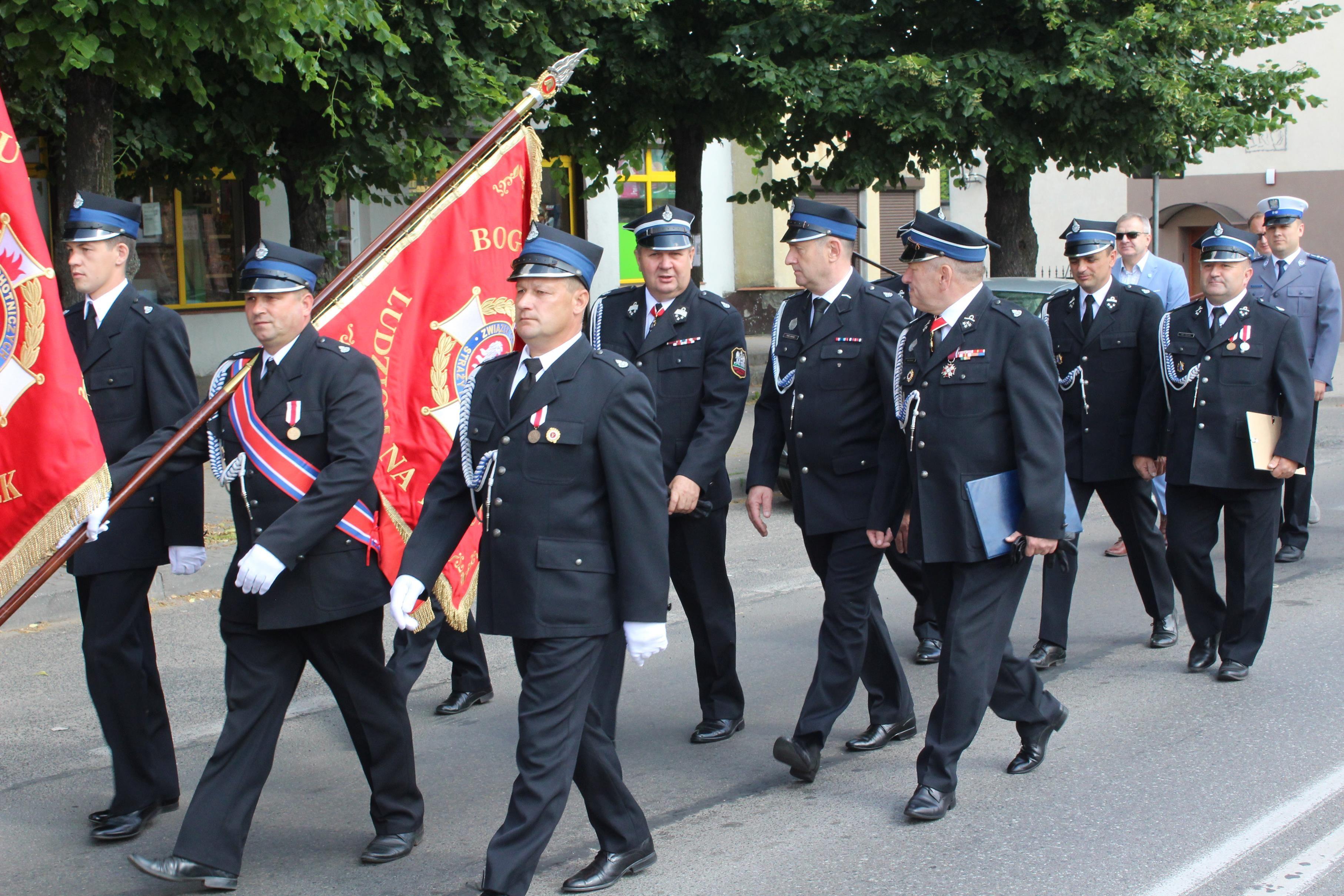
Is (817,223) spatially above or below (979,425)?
above

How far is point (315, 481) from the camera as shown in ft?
13.8

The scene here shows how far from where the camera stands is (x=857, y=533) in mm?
5199

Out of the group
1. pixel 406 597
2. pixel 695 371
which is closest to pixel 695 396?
pixel 695 371

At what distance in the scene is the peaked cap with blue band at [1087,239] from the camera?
6.66m

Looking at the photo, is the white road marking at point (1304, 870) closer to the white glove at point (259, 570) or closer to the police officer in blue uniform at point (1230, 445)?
the police officer in blue uniform at point (1230, 445)

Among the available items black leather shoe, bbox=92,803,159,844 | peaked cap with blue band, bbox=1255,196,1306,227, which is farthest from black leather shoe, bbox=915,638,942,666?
peaked cap with blue band, bbox=1255,196,1306,227

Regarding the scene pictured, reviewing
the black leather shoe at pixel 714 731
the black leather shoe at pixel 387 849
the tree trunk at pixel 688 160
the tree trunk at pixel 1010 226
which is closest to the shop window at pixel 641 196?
the tree trunk at pixel 688 160

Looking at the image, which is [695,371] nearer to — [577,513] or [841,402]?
[841,402]

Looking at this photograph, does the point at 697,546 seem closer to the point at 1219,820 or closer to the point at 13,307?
the point at 1219,820

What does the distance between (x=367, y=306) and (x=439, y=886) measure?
6.64ft

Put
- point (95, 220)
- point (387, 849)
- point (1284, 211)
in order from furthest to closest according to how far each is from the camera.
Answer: point (1284, 211) < point (95, 220) < point (387, 849)

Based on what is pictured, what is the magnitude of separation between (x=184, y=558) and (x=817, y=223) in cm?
248

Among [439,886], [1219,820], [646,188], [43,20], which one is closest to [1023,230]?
[646,188]

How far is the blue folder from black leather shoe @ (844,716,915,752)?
1.08 meters
